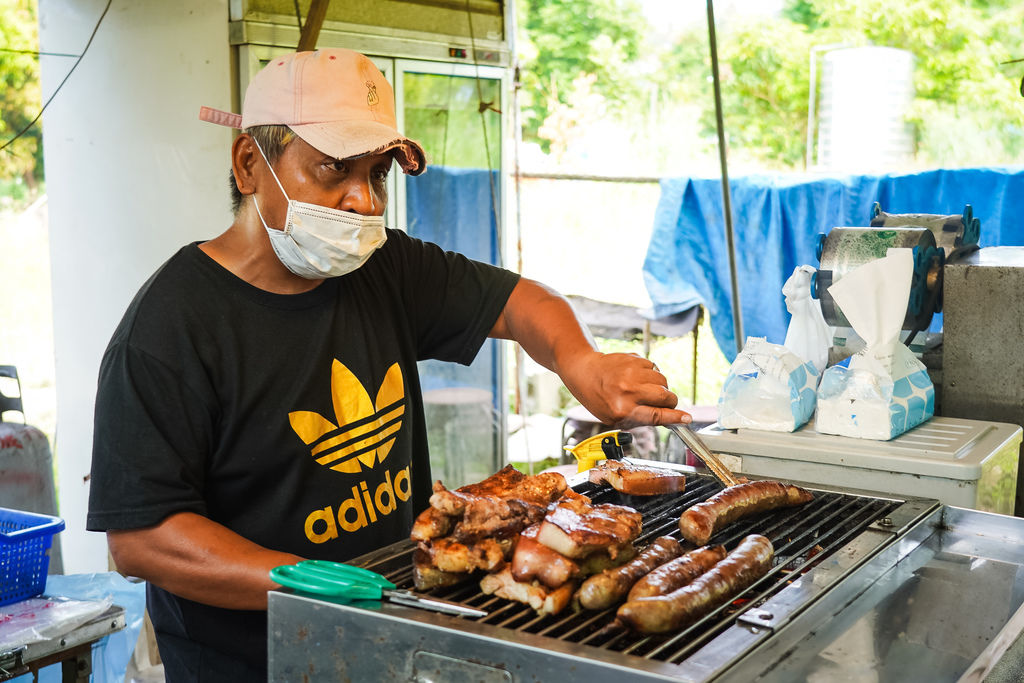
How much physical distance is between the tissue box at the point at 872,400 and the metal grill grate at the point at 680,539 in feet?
1.71

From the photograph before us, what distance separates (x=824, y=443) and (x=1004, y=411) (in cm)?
89

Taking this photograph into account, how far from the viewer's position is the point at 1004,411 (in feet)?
11.1

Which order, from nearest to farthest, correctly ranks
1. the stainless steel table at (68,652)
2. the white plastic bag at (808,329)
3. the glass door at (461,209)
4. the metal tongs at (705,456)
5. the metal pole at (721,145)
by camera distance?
1. the metal tongs at (705,456)
2. the stainless steel table at (68,652)
3. the white plastic bag at (808,329)
4. the metal pole at (721,145)
5. the glass door at (461,209)

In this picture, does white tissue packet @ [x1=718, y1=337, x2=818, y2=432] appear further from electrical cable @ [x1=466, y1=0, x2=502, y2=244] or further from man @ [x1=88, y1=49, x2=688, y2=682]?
electrical cable @ [x1=466, y1=0, x2=502, y2=244]

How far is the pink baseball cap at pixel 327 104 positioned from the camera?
216 centimetres

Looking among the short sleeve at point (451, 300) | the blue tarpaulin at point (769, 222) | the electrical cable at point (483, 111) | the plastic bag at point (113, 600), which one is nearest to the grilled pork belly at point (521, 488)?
the short sleeve at point (451, 300)

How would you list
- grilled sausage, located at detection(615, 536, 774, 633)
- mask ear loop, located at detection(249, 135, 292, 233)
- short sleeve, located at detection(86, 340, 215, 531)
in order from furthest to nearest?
mask ear loop, located at detection(249, 135, 292, 233) < short sleeve, located at detection(86, 340, 215, 531) < grilled sausage, located at detection(615, 536, 774, 633)

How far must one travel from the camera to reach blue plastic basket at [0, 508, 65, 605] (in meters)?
3.05

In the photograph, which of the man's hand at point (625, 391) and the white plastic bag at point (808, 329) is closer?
the man's hand at point (625, 391)

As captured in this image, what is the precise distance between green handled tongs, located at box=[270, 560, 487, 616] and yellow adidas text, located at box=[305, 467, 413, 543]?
52cm

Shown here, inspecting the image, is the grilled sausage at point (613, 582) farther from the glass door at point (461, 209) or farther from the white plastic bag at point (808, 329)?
the glass door at point (461, 209)

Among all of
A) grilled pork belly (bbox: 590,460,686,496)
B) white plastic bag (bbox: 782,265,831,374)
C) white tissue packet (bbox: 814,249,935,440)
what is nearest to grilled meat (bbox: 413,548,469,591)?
grilled pork belly (bbox: 590,460,686,496)

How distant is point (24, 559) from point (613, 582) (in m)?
2.26

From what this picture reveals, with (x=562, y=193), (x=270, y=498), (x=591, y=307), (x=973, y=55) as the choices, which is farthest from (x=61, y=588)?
(x=973, y=55)
